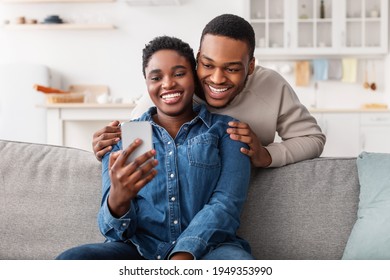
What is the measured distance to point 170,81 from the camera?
1583 mm

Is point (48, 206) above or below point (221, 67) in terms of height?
below

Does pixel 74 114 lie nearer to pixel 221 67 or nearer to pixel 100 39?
pixel 100 39

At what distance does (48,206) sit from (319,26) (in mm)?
3997

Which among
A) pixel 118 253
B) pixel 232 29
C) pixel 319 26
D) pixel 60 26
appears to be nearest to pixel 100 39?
pixel 60 26

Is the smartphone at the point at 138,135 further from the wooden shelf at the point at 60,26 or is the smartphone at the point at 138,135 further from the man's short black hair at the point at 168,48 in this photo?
the wooden shelf at the point at 60,26

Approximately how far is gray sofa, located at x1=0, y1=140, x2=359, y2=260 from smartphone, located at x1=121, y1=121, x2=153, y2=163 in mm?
463

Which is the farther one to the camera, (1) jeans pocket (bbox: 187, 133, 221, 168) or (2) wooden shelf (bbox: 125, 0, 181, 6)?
(2) wooden shelf (bbox: 125, 0, 181, 6)

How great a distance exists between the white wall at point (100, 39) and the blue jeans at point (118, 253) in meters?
4.04

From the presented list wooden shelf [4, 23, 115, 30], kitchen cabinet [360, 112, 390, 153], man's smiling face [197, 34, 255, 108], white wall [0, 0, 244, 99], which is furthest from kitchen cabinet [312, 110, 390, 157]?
man's smiling face [197, 34, 255, 108]

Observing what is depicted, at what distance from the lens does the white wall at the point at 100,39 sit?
17.7ft

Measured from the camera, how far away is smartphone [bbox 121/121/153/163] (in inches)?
53.6

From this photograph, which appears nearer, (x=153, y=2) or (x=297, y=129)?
(x=297, y=129)

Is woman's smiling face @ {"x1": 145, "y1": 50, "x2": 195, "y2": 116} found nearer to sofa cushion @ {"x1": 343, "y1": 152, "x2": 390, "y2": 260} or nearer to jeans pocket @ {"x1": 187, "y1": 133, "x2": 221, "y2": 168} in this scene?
jeans pocket @ {"x1": 187, "y1": 133, "x2": 221, "y2": 168}
